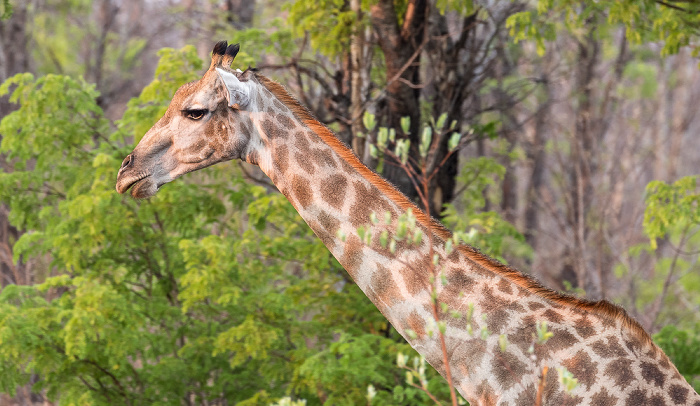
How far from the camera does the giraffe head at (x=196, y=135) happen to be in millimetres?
4227

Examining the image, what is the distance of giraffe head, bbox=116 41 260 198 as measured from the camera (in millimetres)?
4227

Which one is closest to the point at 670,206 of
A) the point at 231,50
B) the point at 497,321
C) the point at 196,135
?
the point at 497,321

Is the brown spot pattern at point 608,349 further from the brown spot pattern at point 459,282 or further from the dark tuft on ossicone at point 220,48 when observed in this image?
the dark tuft on ossicone at point 220,48

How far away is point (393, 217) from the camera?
13.3 ft

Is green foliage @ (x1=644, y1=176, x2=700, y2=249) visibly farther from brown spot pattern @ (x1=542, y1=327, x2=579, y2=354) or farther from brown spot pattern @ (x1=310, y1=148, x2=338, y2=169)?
brown spot pattern @ (x1=310, y1=148, x2=338, y2=169)

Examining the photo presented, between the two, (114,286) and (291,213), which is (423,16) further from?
(114,286)

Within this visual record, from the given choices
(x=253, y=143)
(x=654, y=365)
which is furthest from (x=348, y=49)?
(x=654, y=365)

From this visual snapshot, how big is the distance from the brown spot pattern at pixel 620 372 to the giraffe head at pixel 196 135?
Result: 7.39ft

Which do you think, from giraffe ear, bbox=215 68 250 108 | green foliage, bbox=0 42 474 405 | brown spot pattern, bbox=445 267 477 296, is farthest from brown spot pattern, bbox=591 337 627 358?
green foliage, bbox=0 42 474 405

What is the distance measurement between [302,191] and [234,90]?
682 mm

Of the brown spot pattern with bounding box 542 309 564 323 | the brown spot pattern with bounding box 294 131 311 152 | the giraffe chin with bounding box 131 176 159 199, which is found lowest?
the brown spot pattern with bounding box 542 309 564 323

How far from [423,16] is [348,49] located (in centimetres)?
95

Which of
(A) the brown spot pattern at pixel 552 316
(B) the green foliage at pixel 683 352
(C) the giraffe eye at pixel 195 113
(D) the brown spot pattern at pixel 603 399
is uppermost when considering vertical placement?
(C) the giraffe eye at pixel 195 113

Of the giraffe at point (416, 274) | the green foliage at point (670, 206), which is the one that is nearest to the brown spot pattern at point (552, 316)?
the giraffe at point (416, 274)
